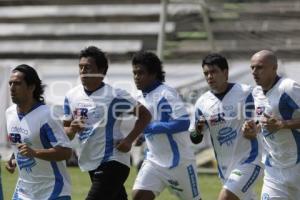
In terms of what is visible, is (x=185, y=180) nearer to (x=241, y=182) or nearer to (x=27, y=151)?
(x=241, y=182)

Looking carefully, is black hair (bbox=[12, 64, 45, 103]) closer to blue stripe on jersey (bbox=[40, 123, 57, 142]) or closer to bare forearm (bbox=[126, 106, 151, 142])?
blue stripe on jersey (bbox=[40, 123, 57, 142])

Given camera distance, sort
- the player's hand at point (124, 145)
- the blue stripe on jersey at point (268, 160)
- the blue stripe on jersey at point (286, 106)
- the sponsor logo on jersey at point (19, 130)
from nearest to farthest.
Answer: the sponsor logo on jersey at point (19, 130)
the blue stripe on jersey at point (286, 106)
the blue stripe on jersey at point (268, 160)
the player's hand at point (124, 145)

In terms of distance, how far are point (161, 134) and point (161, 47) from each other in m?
10.7

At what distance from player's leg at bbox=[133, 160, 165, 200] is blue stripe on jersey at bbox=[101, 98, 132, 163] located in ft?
2.80

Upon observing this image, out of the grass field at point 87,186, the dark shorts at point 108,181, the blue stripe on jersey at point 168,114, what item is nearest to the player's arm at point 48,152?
the dark shorts at point 108,181

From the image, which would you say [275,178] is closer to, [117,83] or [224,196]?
[224,196]

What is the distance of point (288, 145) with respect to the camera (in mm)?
9336

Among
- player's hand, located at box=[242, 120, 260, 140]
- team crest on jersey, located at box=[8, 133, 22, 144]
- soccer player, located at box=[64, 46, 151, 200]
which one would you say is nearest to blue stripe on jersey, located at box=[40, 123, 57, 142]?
team crest on jersey, located at box=[8, 133, 22, 144]

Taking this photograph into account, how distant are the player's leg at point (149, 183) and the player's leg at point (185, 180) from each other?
0.11 meters

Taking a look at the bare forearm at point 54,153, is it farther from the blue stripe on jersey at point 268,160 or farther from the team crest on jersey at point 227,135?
the team crest on jersey at point 227,135

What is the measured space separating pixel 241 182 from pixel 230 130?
571 mm

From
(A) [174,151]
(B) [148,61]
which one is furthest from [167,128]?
(B) [148,61]

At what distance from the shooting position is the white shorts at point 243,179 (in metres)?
10.0

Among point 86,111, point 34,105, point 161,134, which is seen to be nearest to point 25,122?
point 34,105
